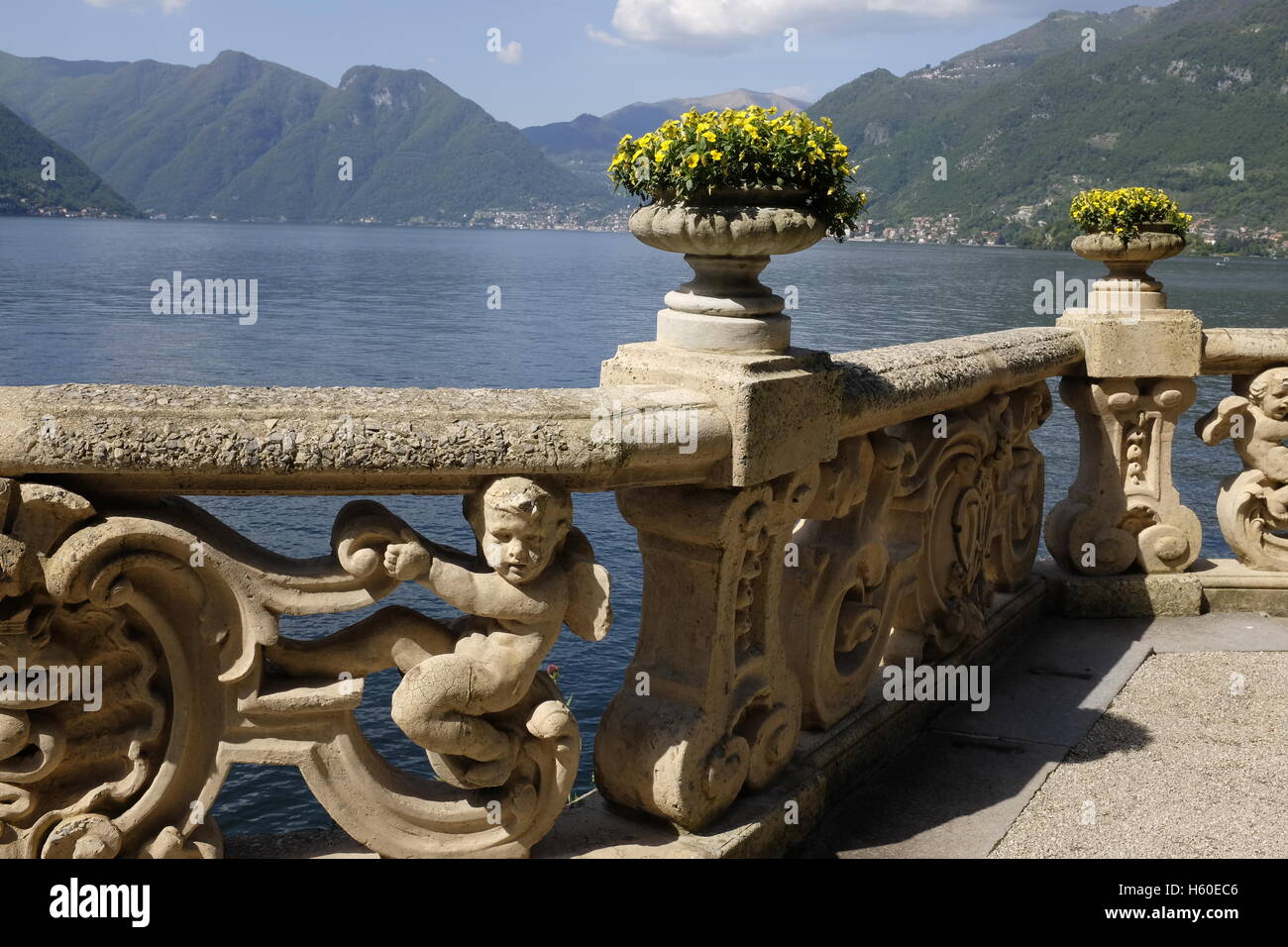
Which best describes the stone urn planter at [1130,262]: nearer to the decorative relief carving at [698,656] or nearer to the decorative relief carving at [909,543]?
the decorative relief carving at [909,543]

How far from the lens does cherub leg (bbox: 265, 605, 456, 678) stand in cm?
301

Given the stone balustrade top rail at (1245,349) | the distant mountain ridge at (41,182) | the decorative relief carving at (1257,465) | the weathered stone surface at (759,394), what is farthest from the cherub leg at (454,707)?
the distant mountain ridge at (41,182)

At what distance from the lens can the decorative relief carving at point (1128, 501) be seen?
21.5 ft

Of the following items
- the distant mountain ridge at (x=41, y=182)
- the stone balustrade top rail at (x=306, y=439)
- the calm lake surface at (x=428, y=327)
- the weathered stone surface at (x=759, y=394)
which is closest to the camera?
the stone balustrade top rail at (x=306, y=439)

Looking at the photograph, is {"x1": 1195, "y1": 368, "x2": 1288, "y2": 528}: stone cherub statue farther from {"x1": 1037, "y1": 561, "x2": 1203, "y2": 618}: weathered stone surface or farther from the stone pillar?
{"x1": 1037, "y1": 561, "x2": 1203, "y2": 618}: weathered stone surface

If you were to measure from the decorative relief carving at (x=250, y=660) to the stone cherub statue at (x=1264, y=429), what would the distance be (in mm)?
4445

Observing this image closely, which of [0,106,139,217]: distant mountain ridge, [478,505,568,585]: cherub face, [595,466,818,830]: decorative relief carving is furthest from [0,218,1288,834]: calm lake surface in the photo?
[0,106,139,217]: distant mountain ridge

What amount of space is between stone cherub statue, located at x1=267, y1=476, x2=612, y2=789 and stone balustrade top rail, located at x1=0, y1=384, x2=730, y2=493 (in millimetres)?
107

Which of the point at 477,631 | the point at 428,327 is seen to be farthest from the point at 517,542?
the point at 428,327

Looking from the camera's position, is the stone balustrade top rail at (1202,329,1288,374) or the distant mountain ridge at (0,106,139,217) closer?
the stone balustrade top rail at (1202,329,1288,374)

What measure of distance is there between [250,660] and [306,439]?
21.0 inches

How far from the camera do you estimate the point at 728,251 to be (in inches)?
138
